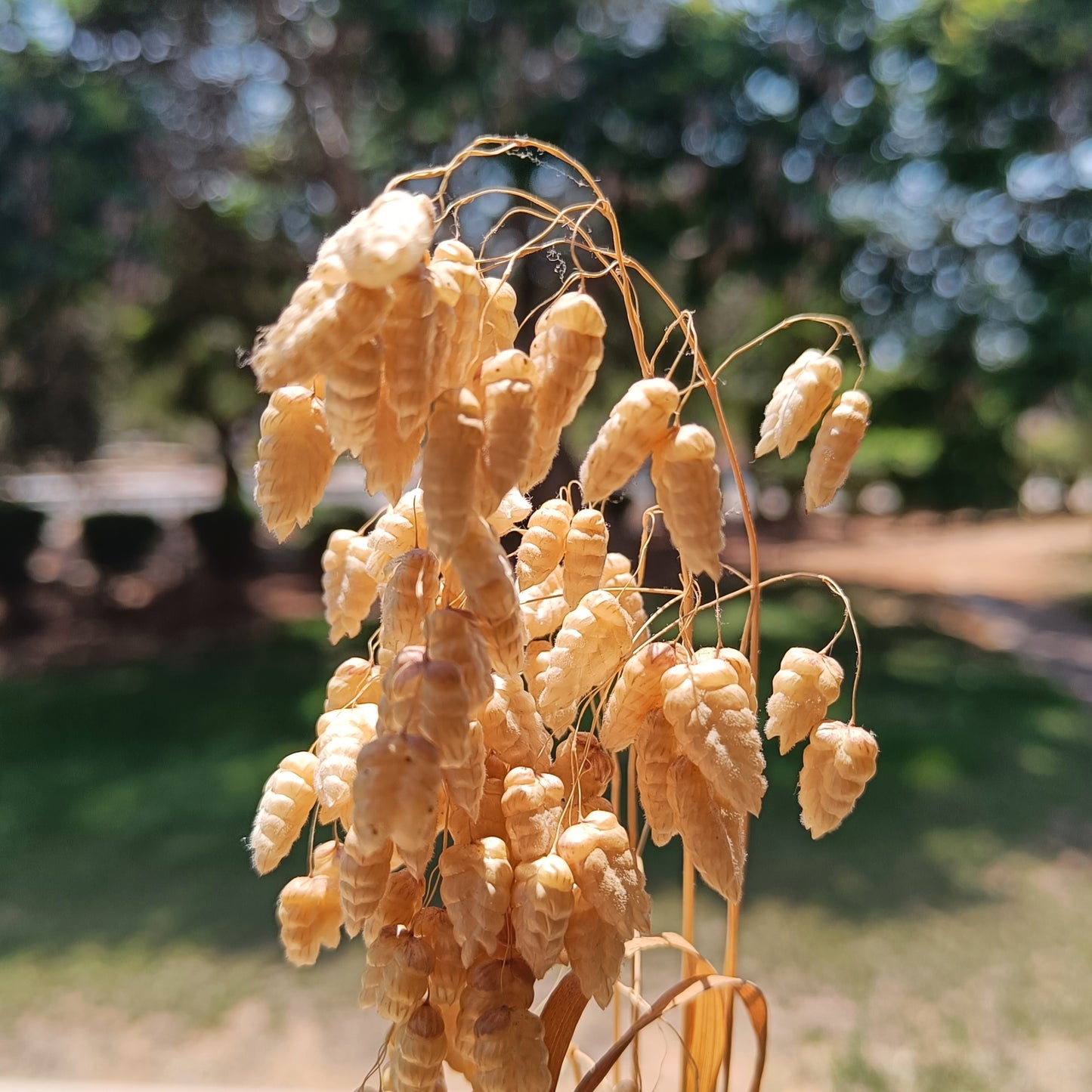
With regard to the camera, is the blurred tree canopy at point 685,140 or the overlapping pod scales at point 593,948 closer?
the overlapping pod scales at point 593,948

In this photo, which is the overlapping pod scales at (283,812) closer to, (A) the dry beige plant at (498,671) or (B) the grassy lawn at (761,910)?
(A) the dry beige plant at (498,671)

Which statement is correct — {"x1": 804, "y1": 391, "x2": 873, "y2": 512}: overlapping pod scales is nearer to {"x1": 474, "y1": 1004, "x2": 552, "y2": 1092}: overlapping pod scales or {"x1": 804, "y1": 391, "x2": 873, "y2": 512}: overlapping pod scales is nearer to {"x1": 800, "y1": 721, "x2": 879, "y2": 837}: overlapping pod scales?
{"x1": 800, "y1": 721, "x2": 879, "y2": 837}: overlapping pod scales

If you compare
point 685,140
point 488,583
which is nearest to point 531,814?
point 488,583

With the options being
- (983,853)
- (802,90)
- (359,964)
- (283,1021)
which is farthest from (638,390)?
(802,90)

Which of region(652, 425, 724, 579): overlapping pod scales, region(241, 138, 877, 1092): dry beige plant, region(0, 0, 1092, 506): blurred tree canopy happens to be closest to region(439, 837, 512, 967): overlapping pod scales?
region(241, 138, 877, 1092): dry beige plant

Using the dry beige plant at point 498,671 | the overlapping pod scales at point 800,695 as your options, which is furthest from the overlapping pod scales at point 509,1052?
the overlapping pod scales at point 800,695

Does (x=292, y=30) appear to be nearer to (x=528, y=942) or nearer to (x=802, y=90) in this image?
(x=802, y=90)

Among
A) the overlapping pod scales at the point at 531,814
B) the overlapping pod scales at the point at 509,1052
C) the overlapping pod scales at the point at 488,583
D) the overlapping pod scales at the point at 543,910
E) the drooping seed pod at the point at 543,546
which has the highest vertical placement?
the overlapping pod scales at the point at 488,583
